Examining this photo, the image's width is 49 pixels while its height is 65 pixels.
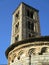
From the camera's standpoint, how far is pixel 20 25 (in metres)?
28.0

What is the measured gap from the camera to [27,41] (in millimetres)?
16188

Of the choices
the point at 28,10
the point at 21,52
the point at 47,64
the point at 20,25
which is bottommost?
the point at 47,64

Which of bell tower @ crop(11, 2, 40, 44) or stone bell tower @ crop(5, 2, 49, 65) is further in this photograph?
bell tower @ crop(11, 2, 40, 44)

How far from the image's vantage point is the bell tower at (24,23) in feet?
90.4

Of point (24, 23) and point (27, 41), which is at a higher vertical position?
point (24, 23)

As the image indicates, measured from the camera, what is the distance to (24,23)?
28.5m

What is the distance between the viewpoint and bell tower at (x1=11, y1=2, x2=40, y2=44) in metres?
27.6

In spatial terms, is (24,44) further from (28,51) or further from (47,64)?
(47,64)

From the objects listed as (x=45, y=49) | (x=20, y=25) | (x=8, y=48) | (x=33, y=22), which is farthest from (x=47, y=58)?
(x=33, y=22)

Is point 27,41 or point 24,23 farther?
point 24,23

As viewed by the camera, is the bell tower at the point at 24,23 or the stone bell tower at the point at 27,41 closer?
the stone bell tower at the point at 27,41

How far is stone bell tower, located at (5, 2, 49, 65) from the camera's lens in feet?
31.8

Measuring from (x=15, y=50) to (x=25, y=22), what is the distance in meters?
12.4

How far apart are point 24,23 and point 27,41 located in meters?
12.5
